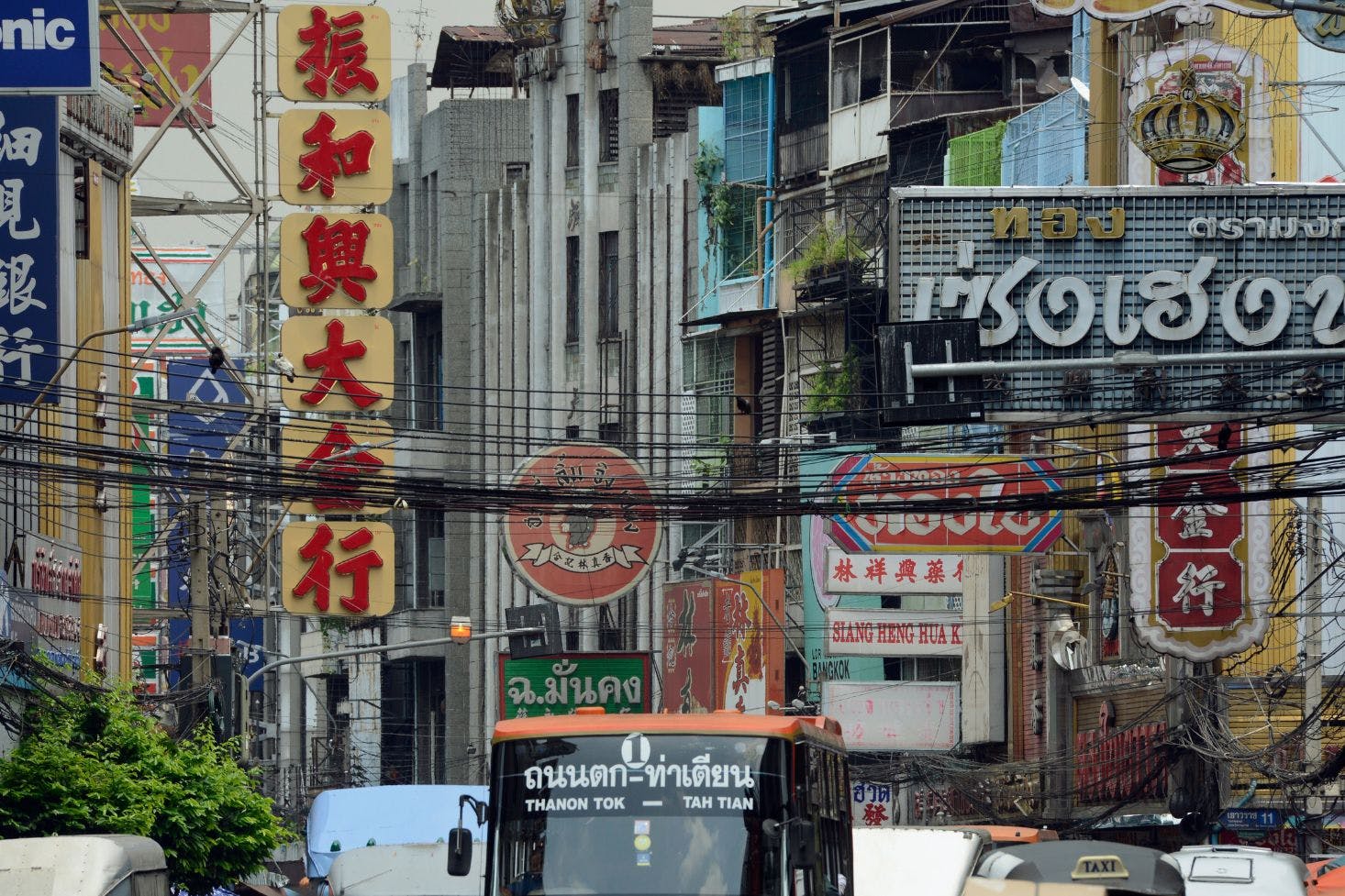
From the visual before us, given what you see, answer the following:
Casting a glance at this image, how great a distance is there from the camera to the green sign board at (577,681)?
54.6 m

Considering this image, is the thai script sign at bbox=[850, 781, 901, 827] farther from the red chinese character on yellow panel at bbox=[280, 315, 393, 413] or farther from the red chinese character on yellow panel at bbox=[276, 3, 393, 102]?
the red chinese character on yellow panel at bbox=[276, 3, 393, 102]

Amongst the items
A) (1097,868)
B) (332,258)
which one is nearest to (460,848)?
(1097,868)

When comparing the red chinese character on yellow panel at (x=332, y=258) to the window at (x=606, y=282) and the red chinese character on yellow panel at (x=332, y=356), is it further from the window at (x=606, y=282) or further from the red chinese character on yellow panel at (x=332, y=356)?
the window at (x=606, y=282)

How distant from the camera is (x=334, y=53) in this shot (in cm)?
4231

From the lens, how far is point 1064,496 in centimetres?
2970

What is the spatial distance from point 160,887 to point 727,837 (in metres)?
6.13

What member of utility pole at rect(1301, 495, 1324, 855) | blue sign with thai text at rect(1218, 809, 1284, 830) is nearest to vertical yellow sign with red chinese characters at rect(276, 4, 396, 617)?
blue sign with thai text at rect(1218, 809, 1284, 830)

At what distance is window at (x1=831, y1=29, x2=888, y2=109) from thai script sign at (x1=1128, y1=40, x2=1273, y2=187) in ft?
55.2

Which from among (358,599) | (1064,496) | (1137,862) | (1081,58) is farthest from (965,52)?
(1137,862)

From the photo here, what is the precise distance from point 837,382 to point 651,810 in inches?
1270

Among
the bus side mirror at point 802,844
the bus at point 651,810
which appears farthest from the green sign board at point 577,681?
the bus side mirror at point 802,844

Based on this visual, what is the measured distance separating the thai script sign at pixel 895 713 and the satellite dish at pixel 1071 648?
3.59m

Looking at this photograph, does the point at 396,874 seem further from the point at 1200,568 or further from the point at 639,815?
the point at 1200,568

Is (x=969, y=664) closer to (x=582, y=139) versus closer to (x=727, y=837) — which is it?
(x=582, y=139)
